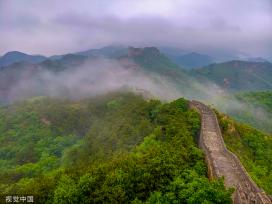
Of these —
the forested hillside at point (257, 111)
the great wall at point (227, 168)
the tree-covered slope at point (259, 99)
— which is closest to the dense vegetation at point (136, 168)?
the great wall at point (227, 168)

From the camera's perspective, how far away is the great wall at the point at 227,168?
23.3 m

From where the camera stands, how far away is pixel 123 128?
62938 mm

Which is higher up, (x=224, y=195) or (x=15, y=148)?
(x=224, y=195)

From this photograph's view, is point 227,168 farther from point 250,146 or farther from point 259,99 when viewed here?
point 259,99

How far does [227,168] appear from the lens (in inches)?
1123

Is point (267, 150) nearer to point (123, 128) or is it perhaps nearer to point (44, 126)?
point (123, 128)

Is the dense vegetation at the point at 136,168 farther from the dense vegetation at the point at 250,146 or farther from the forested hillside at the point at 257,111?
the forested hillside at the point at 257,111

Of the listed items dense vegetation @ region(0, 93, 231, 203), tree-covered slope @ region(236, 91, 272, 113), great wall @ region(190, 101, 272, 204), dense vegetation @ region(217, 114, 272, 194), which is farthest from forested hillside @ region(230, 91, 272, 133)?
great wall @ region(190, 101, 272, 204)

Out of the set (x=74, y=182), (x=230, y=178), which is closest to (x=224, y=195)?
(x=230, y=178)

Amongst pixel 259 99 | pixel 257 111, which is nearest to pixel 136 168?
pixel 257 111

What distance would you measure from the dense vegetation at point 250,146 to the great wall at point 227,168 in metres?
2.32

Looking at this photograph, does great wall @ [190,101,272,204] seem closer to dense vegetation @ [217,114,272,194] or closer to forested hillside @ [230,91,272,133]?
dense vegetation @ [217,114,272,194]

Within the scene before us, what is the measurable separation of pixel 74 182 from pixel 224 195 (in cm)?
1170

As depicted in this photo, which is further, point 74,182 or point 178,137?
point 178,137
